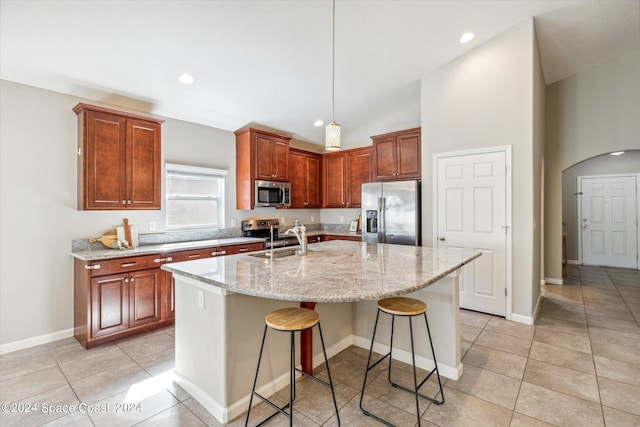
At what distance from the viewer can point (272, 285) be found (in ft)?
5.41

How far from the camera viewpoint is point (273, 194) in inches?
197

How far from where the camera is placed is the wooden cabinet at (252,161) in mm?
4672

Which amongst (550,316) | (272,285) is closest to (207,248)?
(272,285)

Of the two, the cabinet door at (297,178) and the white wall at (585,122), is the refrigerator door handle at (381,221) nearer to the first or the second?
the cabinet door at (297,178)

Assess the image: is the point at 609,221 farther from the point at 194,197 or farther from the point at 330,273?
the point at 194,197

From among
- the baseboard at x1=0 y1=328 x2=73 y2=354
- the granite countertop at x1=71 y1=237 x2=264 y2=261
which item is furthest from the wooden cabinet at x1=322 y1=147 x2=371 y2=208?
the baseboard at x1=0 y1=328 x2=73 y2=354

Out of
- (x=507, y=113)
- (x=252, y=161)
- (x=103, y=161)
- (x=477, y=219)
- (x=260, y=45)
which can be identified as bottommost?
(x=477, y=219)

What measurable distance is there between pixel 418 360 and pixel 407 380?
0.26 meters

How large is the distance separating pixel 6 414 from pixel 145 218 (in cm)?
223

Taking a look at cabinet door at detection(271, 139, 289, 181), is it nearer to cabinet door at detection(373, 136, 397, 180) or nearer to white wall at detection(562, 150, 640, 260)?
cabinet door at detection(373, 136, 397, 180)

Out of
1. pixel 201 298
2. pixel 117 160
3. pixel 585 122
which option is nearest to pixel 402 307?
pixel 201 298

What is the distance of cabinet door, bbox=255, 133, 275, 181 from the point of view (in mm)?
4752

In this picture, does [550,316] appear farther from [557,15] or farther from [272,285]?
[272,285]

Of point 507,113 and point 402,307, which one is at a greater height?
point 507,113
